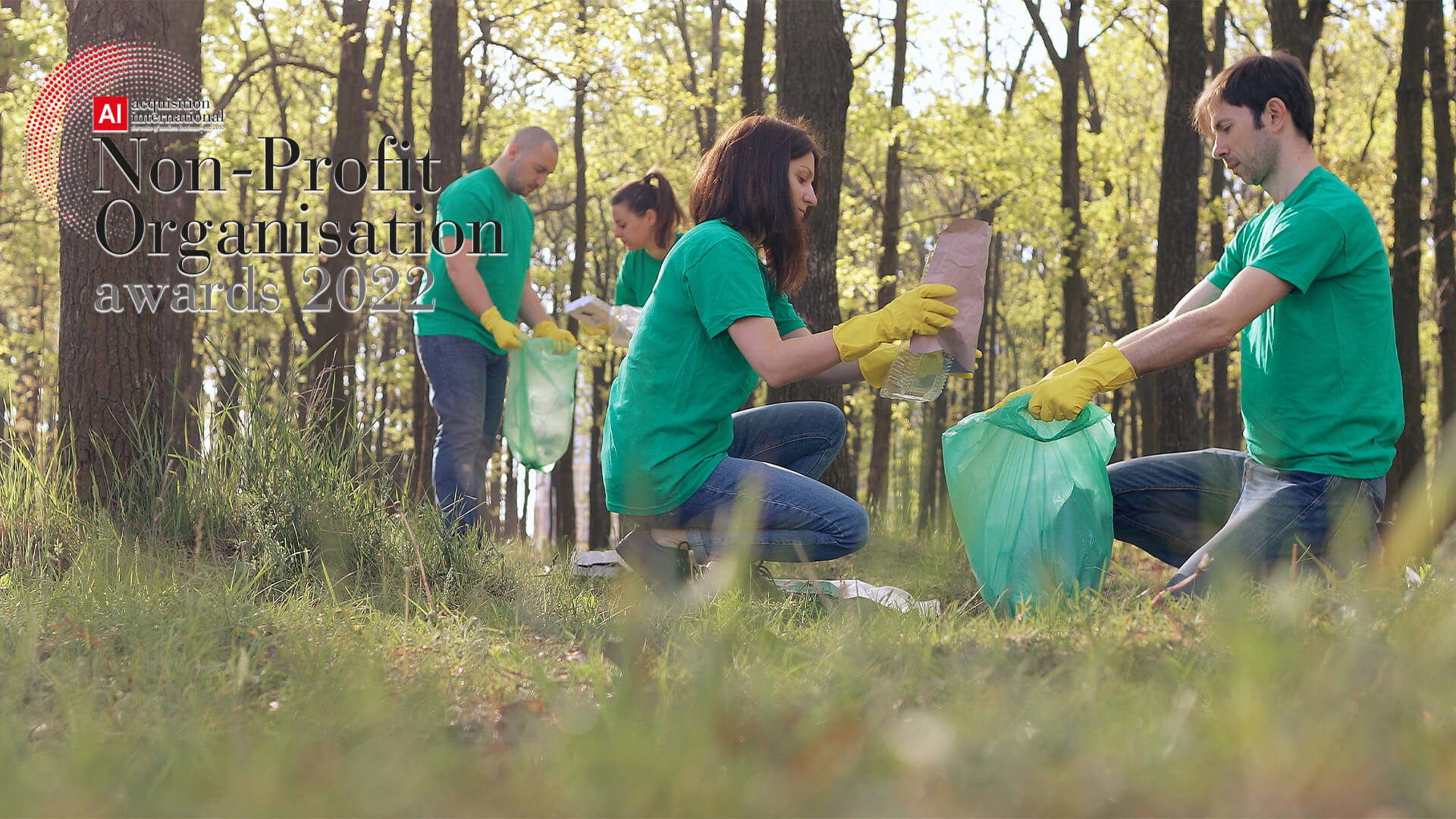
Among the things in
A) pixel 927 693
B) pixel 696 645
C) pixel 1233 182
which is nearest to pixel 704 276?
pixel 696 645

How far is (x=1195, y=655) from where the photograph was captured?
1980 millimetres

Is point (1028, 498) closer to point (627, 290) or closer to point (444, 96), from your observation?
point (627, 290)

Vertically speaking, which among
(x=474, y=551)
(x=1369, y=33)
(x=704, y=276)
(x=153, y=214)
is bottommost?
(x=474, y=551)

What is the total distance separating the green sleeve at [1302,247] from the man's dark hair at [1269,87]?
332mm

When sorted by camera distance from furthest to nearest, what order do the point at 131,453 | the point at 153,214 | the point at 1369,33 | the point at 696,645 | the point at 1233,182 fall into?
1. the point at 1233,182
2. the point at 1369,33
3. the point at 153,214
4. the point at 131,453
5. the point at 696,645

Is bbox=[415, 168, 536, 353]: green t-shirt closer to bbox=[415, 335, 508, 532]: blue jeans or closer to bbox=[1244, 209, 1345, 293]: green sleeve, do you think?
bbox=[415, 335, 508, 532]: blue jeans

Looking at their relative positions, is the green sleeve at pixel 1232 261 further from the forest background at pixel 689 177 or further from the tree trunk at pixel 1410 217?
the tree trunk at pixel 1410 217

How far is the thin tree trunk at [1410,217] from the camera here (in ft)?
26.4

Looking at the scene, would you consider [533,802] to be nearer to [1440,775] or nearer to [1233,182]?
[1440,775]

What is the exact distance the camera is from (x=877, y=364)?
11.2 ft

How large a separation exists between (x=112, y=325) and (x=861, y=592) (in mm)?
3006

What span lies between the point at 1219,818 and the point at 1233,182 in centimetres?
1765

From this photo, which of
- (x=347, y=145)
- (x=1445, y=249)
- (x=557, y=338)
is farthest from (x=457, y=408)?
(x=1445, y=249)

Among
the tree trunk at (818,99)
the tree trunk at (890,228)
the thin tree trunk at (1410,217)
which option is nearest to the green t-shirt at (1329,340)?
the tree trunk at (818,99)
